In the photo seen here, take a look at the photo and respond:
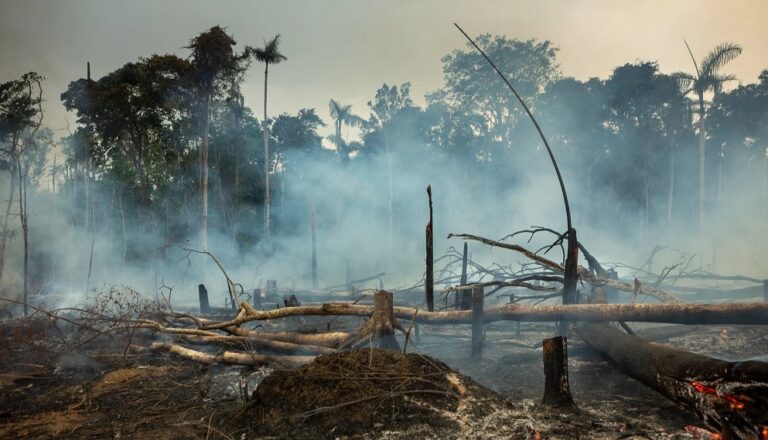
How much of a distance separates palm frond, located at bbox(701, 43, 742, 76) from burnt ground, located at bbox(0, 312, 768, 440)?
26.3m

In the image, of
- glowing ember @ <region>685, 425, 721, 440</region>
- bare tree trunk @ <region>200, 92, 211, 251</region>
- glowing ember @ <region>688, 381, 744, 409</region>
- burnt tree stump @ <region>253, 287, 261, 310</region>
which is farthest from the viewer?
bare tree trunk @ <region>200, 92, 211, 251</region>

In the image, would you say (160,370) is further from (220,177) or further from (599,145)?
(599,145)

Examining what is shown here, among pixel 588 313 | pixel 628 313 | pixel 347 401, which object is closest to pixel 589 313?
pixel 588 313

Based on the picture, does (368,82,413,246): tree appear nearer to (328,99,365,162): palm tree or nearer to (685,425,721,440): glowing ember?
(328,99,365,162): palm tree

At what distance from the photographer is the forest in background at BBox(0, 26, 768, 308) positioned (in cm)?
2847

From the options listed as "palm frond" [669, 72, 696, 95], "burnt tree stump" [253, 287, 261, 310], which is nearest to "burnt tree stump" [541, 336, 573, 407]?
"burnt tree stump" [253, 287, 261, 310]

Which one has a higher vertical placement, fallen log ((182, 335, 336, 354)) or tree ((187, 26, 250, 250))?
tree ((187, 26, 250, 250))

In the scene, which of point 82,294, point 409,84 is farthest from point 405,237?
point 82,294

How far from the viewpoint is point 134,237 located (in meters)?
32.6

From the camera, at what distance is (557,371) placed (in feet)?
18.0

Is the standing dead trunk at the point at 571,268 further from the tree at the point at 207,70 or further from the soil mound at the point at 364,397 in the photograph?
the tree at the point at 207,70

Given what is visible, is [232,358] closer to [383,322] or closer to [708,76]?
[383,322]

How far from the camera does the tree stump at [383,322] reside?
724 cm

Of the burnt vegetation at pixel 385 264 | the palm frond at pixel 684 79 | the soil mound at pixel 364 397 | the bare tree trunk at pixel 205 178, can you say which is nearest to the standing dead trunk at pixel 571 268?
the burnt vegetation at pixel 385 264
